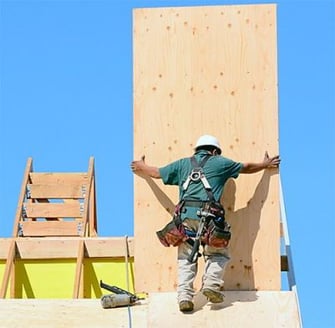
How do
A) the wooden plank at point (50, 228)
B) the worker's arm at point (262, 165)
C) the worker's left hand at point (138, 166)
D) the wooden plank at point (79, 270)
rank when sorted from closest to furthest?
1. the worker's arm at point (262, 165)
2. the worker's left hand at point (138, 166)
3. the wooden plank at point (79, 270)
4. the wooden plank at point (50, 228)

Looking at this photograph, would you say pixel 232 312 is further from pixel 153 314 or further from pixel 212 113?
pixel 212 113

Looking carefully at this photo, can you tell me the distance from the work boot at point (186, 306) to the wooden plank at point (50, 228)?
356cm

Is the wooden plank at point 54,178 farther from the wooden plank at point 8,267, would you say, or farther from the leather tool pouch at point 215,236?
the leather tool pouch at point 215,236

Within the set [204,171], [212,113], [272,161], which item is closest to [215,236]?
[204,171]

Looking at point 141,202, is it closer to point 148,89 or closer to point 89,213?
point 148,89

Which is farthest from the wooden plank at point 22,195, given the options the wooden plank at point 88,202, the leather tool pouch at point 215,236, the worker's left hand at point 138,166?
the leather tool pouch at point 215,236

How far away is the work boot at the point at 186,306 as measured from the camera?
731 centimetres

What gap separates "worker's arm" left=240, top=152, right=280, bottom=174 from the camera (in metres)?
7.81

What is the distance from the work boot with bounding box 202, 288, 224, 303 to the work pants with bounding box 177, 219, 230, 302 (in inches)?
1.2

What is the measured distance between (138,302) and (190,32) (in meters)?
2.26

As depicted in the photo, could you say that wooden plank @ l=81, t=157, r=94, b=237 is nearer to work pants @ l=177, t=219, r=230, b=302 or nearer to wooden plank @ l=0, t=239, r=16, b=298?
wooden plank @ l=0, t=239, r=16, b=298

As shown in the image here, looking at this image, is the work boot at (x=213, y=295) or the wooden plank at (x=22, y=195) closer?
the work boot at (x=213, y=295)

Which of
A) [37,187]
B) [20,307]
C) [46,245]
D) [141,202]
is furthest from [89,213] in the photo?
[20,307]

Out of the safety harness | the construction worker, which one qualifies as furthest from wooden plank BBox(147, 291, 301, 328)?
the safety harness
